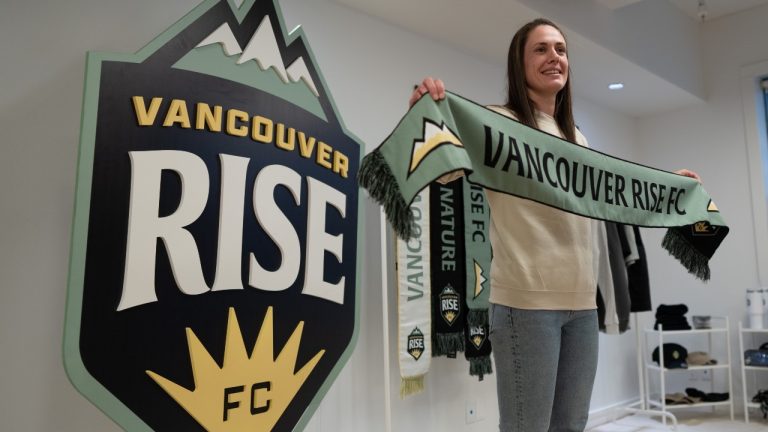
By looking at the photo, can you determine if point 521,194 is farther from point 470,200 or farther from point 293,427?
point 470,200

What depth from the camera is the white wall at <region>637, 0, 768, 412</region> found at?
163 inches

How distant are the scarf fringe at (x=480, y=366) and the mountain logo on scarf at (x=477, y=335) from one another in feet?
0.20

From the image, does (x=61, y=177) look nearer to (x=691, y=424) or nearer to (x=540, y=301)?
(x=540, y=301)

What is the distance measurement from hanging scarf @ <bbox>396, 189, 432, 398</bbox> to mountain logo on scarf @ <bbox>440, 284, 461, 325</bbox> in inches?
3.7

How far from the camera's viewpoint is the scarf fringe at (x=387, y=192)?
1010 mm

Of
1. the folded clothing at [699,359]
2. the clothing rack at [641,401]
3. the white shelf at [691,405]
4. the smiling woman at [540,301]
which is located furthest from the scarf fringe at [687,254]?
the folded clothing at [699,359]

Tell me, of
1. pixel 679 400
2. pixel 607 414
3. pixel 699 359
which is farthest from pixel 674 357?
pixel 607 414

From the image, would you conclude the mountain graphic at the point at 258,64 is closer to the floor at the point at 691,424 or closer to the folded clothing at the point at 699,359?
the floor at the point at 691,424

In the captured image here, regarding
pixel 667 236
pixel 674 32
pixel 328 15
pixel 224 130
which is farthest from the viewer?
pixel 674 32

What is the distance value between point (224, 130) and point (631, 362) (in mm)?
3775

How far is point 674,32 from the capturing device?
13.7 ft

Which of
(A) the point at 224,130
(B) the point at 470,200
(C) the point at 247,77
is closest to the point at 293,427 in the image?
(A) the point at 224,130

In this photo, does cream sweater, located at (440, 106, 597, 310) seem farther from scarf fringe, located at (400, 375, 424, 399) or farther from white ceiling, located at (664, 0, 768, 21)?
white ceiling, located at (664, 0, 768, 21)

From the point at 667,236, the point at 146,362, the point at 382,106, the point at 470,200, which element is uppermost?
the point at 382,106
